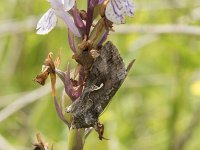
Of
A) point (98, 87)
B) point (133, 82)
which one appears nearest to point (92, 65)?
point (98, 87)

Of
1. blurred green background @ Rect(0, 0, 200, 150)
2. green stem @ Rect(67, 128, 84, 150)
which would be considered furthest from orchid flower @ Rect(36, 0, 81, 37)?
blurred green background @ Rect(0, 0, 200, 150)

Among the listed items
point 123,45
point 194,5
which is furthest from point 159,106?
point 194,5

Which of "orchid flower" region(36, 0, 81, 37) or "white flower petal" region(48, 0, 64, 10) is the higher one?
"white flower petal" region(48, 0, 64, 10)

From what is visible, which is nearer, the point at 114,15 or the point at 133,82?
the point at 114,15

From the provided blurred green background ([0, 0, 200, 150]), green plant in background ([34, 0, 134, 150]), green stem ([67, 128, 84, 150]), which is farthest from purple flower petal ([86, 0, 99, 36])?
blurred green background ([0, 0, 200, 150])

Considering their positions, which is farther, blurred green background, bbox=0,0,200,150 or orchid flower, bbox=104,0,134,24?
blurred green background, bbox=0,0,200,150

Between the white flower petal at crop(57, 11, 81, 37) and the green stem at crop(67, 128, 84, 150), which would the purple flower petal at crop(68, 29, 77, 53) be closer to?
the white flower petal at crop(57, 11, 81, 37)

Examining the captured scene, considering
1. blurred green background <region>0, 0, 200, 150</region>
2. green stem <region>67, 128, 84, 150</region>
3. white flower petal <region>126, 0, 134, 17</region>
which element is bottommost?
blurred green background <region>0, 0, 200, 150</region>

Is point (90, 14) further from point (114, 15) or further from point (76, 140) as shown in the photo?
point (76, 140)
